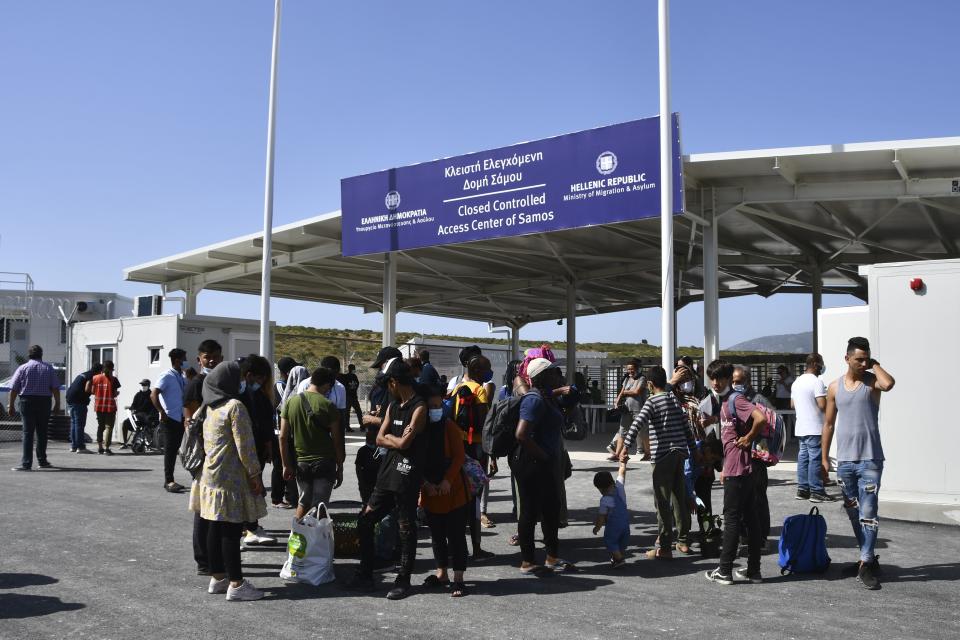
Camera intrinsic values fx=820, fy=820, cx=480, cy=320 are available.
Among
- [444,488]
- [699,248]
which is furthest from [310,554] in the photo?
[699,248]

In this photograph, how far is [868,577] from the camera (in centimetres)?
612

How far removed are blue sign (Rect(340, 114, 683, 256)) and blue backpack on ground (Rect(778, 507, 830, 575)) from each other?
8.19 metres

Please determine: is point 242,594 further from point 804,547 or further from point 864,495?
point 864,495

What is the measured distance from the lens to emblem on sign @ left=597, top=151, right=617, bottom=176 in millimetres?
14953

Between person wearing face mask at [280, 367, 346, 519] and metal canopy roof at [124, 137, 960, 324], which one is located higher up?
metal canopy roof at [124, 137, 960, 324]

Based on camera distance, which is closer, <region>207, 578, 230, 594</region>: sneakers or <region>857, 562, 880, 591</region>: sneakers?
<region>207, 578, 230, 594</region>: sneakers

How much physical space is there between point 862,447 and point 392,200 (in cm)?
1356

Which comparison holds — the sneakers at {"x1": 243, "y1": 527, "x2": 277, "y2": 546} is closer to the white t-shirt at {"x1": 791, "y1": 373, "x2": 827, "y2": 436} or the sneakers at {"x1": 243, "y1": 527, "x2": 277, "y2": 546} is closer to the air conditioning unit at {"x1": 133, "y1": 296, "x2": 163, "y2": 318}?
the white t-shirt at {"x1": 791, "y1": 373, "x2": 827, "y2": 436}

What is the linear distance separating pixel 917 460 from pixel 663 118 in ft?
22.9

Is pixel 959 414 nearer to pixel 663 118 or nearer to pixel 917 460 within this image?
pixel 917 460

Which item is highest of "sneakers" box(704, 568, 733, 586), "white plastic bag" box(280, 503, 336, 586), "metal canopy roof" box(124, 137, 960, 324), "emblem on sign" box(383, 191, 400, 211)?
"emblem on sign" box(383, 191, 400, 211)

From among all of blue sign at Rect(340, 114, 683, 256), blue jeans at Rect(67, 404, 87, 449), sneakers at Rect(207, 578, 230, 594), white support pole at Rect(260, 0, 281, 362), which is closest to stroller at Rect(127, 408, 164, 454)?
blue jeans at Rect(67, 404, 87, 449)

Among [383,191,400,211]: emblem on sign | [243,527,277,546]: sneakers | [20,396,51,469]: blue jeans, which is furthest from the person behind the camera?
[383,191,400,211]: emblem on sign

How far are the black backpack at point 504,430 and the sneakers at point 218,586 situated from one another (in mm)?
2176
